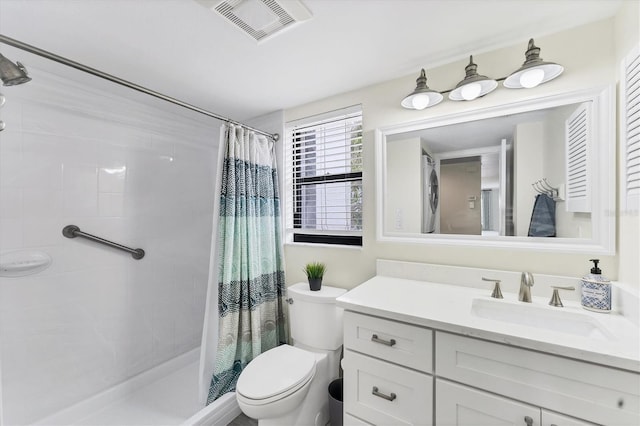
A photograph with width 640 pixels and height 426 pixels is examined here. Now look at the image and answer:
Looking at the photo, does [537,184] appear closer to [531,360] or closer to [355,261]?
[531,360]

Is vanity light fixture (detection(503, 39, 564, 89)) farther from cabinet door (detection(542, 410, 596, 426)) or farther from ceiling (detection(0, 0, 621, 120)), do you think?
cabinet door (detection(542, 410, 596, 426))

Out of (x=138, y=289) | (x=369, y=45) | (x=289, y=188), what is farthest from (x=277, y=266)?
(x=369, y=45)

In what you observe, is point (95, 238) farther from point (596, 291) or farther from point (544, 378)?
point (596, 291)

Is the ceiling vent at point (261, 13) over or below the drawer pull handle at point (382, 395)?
over

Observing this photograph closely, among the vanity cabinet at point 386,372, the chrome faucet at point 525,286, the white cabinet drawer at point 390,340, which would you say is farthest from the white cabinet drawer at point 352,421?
the chrome faucet at point 525,286

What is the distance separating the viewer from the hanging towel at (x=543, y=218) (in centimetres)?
131

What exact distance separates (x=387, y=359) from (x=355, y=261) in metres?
0.78

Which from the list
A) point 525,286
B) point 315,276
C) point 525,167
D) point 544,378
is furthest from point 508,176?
point 315,276

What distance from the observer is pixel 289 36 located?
4.31 ft

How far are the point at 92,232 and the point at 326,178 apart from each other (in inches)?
65.8

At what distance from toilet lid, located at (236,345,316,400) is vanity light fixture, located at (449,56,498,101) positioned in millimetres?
1688

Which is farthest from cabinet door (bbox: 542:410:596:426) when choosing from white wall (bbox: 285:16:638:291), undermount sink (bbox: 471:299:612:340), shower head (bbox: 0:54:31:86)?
shower head (bbox: 0:54:31:86)

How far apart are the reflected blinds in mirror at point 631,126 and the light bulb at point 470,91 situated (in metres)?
0.52

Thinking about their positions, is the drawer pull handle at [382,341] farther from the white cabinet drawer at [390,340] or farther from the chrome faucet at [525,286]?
the chrome faucet at [525,286]
